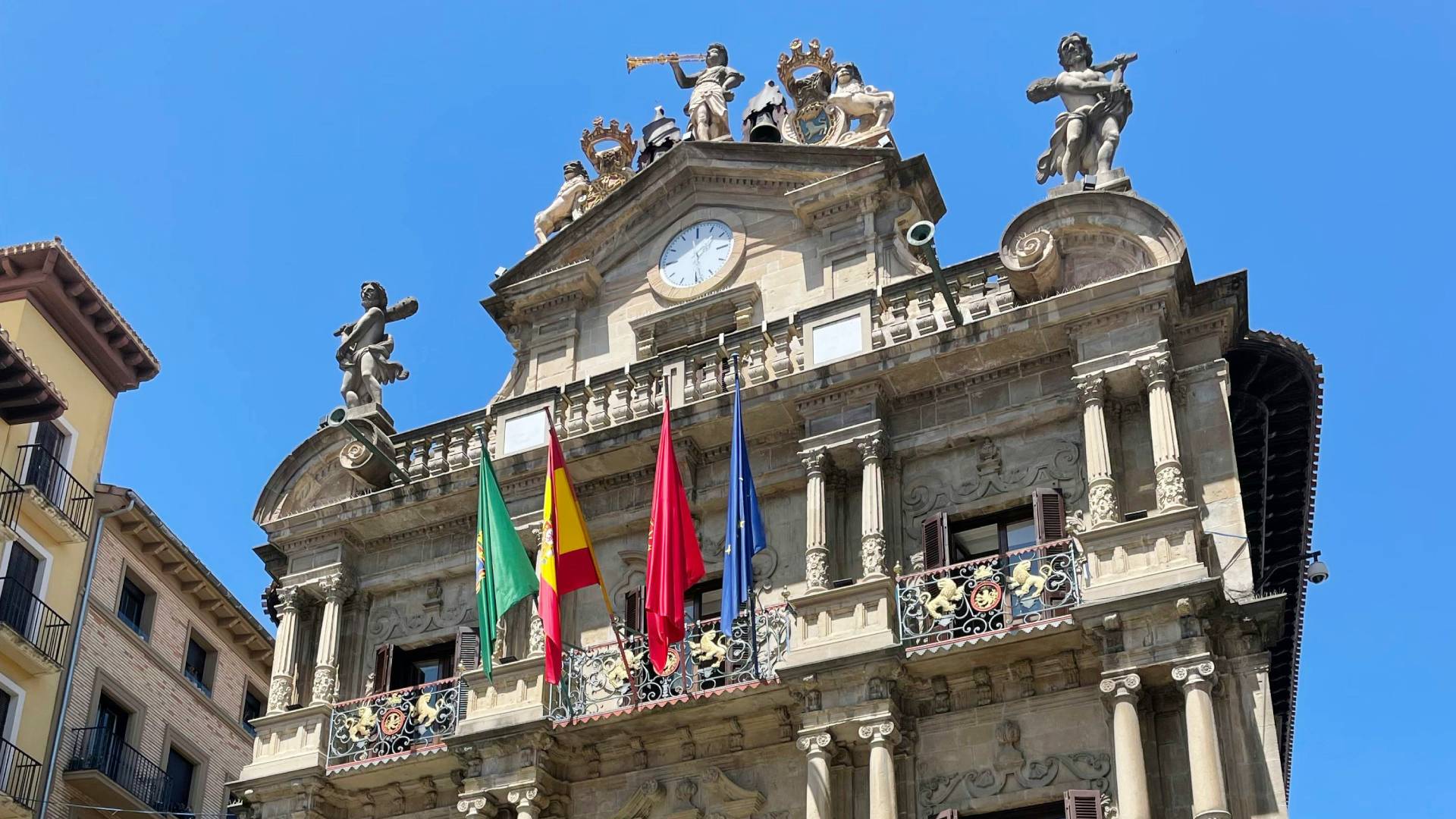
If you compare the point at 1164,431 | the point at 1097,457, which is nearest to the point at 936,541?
the point at 1097,457

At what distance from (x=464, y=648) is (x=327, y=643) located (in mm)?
2099

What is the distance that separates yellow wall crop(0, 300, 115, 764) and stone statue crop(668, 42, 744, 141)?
13066 mm

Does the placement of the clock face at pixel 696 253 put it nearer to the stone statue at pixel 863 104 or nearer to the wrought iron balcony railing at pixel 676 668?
the stone statue at pixel 863 104

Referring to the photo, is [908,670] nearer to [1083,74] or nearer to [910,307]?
[910,307]

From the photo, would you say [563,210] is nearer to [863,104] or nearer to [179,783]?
[863,104]

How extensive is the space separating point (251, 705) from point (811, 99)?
64.8 ft

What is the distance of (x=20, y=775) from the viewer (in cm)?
3127

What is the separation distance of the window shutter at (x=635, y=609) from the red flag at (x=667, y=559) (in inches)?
29.3

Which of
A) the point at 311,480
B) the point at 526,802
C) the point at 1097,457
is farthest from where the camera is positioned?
the point at 311,480

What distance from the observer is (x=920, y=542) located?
2272cm

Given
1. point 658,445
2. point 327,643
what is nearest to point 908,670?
point 658,445

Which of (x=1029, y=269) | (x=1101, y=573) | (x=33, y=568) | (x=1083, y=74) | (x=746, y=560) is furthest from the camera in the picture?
(x=33, y=568)

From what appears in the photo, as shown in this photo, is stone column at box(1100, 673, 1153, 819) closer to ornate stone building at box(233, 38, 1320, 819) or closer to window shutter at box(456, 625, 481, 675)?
ornate stone building at box(233, 38, 1320, 819)

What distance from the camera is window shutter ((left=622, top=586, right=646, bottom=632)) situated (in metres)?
23.9
